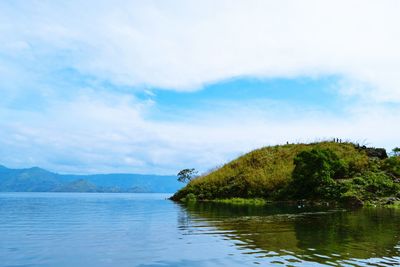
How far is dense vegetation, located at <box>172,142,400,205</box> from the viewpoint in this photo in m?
57.9

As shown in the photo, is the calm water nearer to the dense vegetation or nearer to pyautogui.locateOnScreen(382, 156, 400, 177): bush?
the dense vegetation

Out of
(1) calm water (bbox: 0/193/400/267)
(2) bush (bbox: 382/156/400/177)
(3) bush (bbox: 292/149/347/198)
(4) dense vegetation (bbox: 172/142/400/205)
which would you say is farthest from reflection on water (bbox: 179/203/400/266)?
(2) bush (bbox: 382/156/400/177)

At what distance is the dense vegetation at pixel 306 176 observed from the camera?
57.9 metres

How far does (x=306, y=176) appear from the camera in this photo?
A: 59906 mm

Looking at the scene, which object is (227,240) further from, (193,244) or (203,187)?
(203,187)

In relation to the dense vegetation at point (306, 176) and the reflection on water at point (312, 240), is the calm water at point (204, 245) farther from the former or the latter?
the dense vegetation at point (306, 176)

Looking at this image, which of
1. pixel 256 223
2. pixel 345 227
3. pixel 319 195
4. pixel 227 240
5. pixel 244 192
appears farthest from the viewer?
pixel 244 192

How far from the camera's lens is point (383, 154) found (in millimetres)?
70688

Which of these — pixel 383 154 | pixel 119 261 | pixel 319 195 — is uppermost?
pixel 383 154

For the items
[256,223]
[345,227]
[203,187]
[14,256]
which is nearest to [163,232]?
[256,223]

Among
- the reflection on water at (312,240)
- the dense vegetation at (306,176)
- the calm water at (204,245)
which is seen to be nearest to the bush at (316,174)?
the dense vegetation at (306,176)

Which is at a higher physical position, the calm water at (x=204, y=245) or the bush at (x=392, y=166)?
the bush at (x=392, y=166)

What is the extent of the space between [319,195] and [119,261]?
4608 centimetres

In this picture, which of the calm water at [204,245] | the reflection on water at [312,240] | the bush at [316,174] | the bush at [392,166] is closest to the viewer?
the calm water at [204,245]
